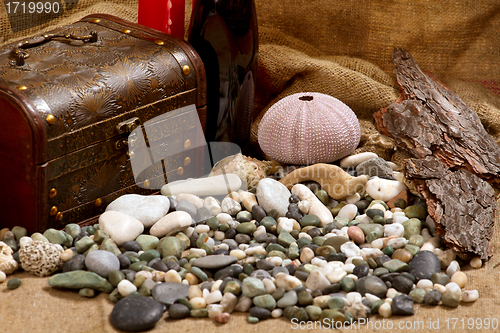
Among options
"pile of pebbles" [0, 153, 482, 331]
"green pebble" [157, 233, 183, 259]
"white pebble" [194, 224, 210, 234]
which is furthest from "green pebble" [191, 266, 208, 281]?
"white pebble" [194, 224, 210, 234]

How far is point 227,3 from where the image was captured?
193cm

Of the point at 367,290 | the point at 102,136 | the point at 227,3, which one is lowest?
the point at 367,290

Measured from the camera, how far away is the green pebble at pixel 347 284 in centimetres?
130

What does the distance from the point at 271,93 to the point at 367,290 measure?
A: 1.35m

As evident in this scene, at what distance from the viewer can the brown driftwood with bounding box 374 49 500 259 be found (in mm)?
1501

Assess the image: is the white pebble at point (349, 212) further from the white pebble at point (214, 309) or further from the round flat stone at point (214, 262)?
the white pebble at point (214, 309)

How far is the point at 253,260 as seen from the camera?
1.42 meters

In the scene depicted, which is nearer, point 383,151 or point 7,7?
point 383,151

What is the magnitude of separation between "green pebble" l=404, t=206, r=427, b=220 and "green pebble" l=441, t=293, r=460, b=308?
1.26ft

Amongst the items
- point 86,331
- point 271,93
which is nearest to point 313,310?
point 86,331

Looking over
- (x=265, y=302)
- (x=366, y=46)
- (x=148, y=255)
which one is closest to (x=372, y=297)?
(x=265, y=302)

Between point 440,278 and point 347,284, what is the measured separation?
0.81 ft

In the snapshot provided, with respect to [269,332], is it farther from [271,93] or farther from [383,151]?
[271,93]

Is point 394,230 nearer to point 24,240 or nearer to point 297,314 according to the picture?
point 297,314
